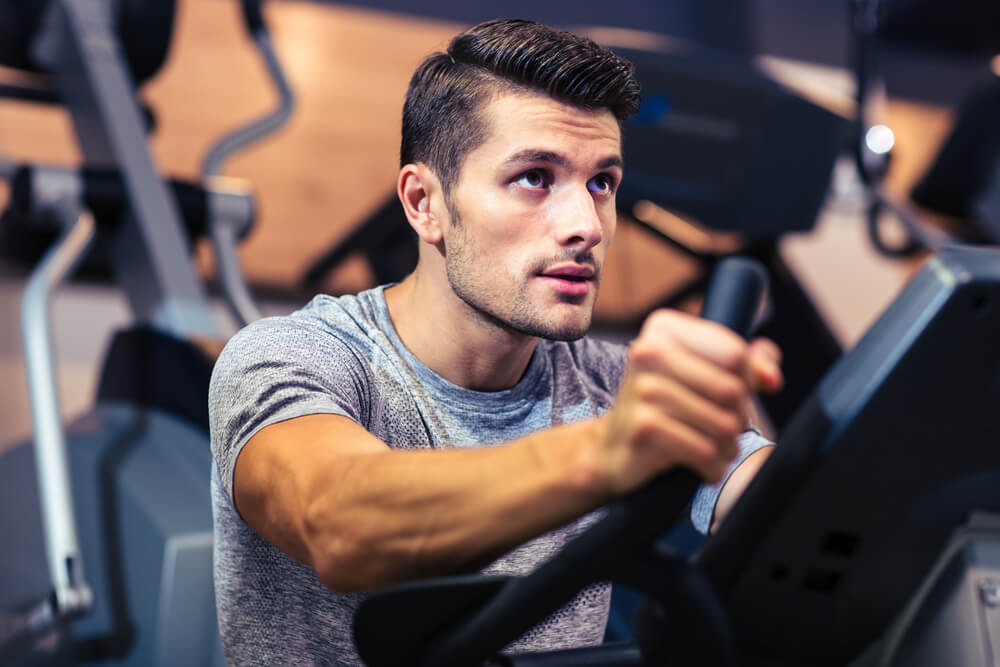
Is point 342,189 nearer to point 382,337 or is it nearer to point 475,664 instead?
point 382,337

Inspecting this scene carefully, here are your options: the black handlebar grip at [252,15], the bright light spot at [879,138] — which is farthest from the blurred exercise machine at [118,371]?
the bright light spot at [879,138]

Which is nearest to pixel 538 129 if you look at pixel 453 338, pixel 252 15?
pixel 453 338

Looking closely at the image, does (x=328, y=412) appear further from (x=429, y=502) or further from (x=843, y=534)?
(x=843, y=534)

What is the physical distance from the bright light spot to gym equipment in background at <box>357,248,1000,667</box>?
188 cm

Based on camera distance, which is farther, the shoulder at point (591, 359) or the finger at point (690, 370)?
the shoulder at point (591, 359)

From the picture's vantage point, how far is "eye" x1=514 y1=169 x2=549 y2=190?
0.66m

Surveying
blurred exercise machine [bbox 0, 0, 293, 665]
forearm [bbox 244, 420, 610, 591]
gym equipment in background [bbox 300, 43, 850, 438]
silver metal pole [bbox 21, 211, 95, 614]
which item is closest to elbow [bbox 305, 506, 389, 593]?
forearm [bbox 244, 420, 610, 591]

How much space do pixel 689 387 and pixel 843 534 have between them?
0.19 m

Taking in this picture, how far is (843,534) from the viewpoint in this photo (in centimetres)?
54

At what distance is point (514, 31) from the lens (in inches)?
27.0

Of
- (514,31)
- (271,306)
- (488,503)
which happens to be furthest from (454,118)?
(271,306)

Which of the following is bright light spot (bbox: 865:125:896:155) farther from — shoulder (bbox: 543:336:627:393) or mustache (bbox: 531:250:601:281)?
mustache (bbox: 531:250:601:281)

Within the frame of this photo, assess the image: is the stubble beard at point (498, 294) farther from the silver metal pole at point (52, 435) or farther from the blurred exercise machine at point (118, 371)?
the silver metal pole at point (52, 435)

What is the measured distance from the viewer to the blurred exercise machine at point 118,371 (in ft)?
3.90
